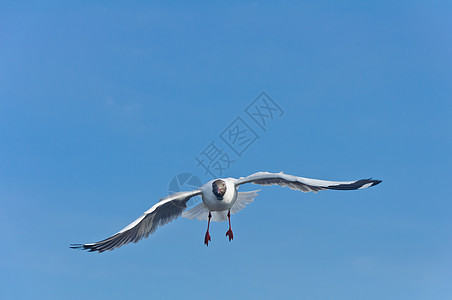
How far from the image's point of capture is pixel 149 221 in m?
15.5

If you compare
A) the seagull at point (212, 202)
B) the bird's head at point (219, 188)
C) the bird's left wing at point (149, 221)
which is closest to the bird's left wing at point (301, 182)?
the seagull at point (212, 202)

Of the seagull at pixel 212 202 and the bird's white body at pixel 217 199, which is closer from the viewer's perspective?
the seagull at pixel 212 202

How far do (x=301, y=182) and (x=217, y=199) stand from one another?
214 cm

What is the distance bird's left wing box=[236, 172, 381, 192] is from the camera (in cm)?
1398

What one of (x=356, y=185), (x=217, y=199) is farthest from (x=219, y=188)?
(x=356, y=185)

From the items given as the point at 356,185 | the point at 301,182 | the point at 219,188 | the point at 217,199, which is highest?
the point at 219,188

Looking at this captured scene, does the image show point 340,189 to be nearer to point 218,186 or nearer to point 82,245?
point 218,186

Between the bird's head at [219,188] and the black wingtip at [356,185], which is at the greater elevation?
the bird's head at [219,188]

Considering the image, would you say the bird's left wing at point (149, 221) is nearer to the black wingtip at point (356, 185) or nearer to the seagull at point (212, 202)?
the seagull at point (212, 202)

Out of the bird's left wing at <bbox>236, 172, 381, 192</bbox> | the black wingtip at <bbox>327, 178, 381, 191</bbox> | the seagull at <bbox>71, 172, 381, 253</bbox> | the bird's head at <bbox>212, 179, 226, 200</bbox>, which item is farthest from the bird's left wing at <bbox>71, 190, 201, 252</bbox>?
the black wingtip at <bbox>327, 178, 381, 191</bbox>

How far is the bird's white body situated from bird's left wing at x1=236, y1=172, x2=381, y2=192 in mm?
251

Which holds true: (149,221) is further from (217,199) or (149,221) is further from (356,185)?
(356,185)

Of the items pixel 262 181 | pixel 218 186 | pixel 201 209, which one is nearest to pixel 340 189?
pixel 262 181

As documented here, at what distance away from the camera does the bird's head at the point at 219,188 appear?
14.5m
